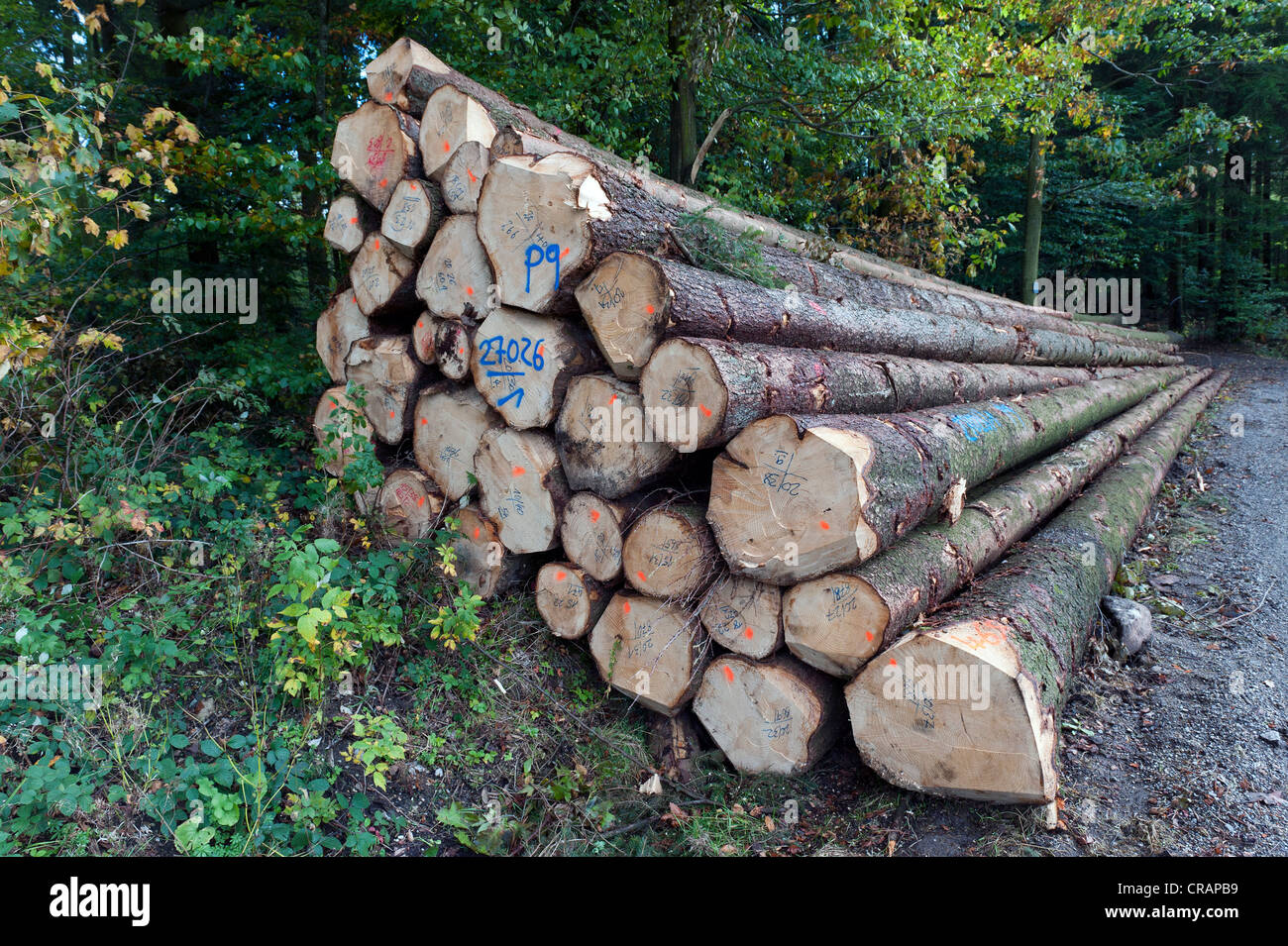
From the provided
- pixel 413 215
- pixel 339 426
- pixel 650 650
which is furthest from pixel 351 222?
pixel 650 650

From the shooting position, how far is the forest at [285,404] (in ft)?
8.42

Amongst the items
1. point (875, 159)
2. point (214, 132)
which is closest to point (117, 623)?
point (214, 132)

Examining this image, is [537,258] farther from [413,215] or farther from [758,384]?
[758,384]

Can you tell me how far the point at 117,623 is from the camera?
9.21ft

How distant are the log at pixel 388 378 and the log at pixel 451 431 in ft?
0.31

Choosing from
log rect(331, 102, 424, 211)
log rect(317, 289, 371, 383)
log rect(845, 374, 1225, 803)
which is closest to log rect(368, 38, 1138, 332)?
log rect(331, 102, 424, 211)

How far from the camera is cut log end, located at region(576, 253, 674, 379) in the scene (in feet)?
9.42

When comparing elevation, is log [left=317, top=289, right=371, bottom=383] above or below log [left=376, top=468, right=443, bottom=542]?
above

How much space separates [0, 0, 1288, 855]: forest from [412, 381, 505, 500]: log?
1.15ft

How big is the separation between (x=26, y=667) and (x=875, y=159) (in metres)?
9.34

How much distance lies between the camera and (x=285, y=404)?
4.86 meters

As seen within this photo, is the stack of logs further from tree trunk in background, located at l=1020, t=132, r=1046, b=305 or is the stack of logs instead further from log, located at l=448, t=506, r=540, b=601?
tree trunk in background, located at l=1020, t=132, r=1046, b=305

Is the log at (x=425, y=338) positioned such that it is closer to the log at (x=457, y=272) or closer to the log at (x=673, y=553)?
the log at (x=457, y=272)

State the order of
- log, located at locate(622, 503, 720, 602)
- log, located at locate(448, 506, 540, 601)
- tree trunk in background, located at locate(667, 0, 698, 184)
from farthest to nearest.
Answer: tree trunk in background, located at locate(667, 0, 698, 184) < log, located at locate(448, 506, 540, 601) < log, located at locate(622, 503, 720, 602)
